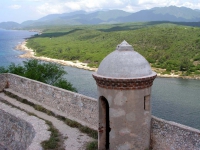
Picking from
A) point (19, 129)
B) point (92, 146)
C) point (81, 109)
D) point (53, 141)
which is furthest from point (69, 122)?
point (92, 146)

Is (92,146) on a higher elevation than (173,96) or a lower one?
higher

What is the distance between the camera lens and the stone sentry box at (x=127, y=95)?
5.48 m

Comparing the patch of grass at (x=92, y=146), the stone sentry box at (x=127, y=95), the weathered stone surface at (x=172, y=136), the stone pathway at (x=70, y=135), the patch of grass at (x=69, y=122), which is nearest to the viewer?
the stone sentry box at (x=127, y=95)

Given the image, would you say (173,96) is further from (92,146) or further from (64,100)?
(92,146)

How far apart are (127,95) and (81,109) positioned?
3.71m

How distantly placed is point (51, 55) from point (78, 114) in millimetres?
44252

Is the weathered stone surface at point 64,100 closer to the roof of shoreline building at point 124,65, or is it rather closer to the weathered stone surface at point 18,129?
the weathered stone surface at point 18,129

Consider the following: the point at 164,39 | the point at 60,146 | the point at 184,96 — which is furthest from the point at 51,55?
the point at 60,146

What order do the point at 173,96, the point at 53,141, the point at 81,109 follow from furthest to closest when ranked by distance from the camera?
the point at 173,96 < the point at 81,109 < the point at 53,141

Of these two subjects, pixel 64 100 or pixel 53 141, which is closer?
pixel 53 141

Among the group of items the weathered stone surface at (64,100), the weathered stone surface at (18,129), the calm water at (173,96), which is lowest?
the calm water at (173,96)

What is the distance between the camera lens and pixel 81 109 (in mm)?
8930

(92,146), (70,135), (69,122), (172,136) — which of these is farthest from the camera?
(69,122)

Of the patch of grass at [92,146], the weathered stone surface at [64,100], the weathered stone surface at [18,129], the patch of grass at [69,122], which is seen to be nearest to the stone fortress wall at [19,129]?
the weathered stone surface at [18,129]
